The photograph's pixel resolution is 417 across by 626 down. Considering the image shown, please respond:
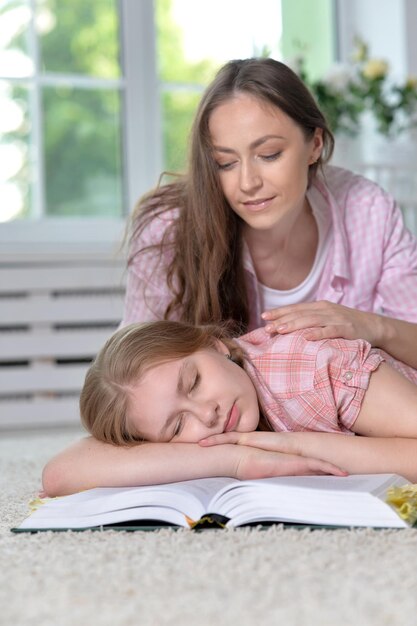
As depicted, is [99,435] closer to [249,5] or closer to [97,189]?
[97,189]

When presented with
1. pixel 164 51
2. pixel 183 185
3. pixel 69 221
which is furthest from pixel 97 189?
pixel 183 185

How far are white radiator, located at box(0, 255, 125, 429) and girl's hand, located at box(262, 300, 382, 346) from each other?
160 centimetres

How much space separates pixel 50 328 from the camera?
330cm

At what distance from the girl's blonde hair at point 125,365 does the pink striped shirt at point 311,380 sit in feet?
0.20

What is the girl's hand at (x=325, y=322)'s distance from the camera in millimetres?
1629

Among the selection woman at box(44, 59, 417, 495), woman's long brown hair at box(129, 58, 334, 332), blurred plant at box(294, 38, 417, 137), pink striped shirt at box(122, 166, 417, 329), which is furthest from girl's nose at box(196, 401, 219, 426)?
blurred plant at box(294, 38, 417, 137)

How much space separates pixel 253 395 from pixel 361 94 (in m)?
2.04

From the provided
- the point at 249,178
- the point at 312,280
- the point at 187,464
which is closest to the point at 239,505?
the point at 187,464

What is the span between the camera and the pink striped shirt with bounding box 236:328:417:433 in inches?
59.7

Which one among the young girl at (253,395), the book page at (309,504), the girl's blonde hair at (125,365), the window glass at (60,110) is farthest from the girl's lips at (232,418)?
the window glass at (60,110)

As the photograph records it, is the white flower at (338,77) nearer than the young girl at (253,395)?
No

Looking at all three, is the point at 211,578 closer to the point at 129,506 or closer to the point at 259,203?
the point at 129,506

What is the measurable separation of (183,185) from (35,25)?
164 cm

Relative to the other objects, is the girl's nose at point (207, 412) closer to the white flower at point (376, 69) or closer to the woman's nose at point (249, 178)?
the woman's nose at point (249, 178)
